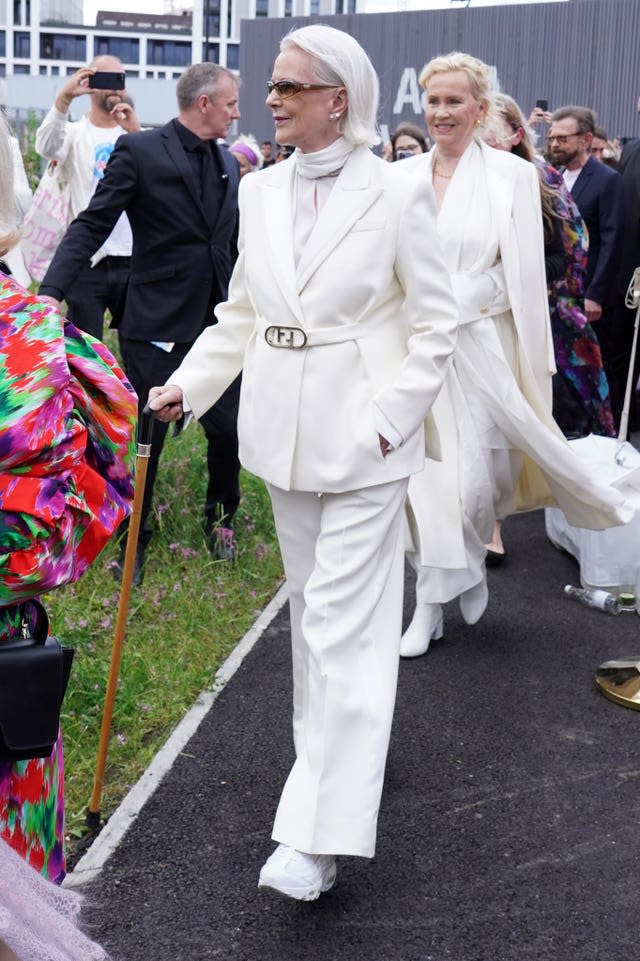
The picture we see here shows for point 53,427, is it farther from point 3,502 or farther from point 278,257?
point 278,257

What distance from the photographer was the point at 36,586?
2.02 metres

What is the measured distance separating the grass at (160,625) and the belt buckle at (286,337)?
59.9 inches

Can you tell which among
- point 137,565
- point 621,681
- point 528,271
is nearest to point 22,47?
point 137,565

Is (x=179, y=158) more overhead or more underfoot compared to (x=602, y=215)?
more overhead

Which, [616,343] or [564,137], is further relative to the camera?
[616,343]

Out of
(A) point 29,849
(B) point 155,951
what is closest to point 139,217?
(B) point 155,951

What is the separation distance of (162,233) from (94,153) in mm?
2145

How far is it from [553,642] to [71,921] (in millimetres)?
4081

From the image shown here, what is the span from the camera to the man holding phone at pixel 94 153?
7.29 m

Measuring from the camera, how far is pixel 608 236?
9445 mm

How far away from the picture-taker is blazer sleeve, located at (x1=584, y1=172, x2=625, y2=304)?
9383mm

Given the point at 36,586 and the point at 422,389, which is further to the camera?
the point at 422,389

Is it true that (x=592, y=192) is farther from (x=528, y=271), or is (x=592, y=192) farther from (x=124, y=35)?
(x=124, y=35)

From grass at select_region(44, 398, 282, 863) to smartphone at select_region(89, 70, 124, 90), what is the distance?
7.35ft
